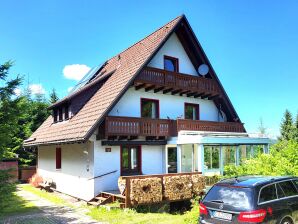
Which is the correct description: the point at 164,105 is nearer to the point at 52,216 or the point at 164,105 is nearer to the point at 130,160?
the point at 130,160

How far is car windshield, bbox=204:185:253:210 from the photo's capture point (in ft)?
25.8

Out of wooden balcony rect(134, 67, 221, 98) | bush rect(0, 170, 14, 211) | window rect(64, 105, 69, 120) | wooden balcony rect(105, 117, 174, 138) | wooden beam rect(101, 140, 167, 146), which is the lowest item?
bush rect(0, 170, 14, 211)

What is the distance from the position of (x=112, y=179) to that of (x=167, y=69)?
804cm

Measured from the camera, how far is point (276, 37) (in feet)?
65.1

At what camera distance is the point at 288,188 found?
886cm

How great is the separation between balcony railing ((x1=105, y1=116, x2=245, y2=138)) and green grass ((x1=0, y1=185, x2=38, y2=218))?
484 centimetres

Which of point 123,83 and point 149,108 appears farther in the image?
point 149,108

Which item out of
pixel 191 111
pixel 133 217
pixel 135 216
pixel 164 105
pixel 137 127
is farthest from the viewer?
pixel 191 111

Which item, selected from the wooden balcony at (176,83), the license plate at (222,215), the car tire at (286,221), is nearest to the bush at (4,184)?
the license plate at (222,215)

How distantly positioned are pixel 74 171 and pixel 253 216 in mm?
13004

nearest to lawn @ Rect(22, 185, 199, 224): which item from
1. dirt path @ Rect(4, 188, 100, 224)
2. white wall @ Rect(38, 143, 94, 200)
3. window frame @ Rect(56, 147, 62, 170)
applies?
dirt path @ Rect(4, 188, 100, 224)

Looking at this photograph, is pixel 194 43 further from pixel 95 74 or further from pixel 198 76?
pixel 95 74

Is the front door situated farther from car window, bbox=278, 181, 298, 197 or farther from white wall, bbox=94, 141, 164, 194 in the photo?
car window, bbox=278, 181, 298, 197

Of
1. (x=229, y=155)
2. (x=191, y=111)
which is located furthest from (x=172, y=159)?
(x=191, y=111)
